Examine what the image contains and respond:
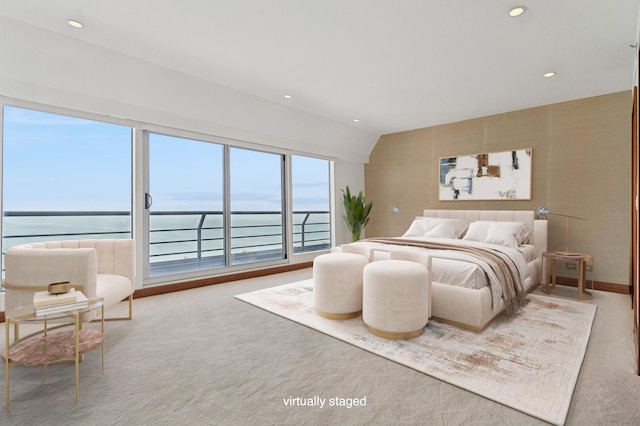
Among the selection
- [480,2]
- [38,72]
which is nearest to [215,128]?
[38,72]

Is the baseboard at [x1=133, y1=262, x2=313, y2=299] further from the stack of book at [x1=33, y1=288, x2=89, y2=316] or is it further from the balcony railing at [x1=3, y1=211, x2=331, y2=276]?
the stack of book at [x1=33, y1=288, x2=89, y2=316]

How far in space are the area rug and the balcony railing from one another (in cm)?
203

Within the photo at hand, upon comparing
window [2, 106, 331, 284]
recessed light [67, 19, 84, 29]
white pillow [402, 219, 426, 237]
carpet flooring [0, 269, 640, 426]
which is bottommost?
carpet flooring [0, 269, 640, 426]

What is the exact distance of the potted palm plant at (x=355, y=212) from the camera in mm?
6086

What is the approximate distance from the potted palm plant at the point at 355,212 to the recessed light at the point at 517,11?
4023mm

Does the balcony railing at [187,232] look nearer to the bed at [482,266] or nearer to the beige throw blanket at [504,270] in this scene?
the bed at [482,266]

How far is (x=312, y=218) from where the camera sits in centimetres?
625

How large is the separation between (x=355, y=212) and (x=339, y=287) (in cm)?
336

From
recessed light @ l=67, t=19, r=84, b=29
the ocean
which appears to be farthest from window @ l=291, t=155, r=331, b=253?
recessed light @ l=67, t=19, r=84, b=29

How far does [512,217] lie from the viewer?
460 cm

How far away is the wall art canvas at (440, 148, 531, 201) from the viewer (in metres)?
4.65

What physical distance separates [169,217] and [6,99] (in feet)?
6.93

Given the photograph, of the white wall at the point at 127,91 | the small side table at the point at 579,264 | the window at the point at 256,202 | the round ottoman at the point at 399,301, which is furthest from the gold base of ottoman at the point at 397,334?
the white wall at the point at 127,91

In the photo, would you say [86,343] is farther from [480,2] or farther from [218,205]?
[480,2]
